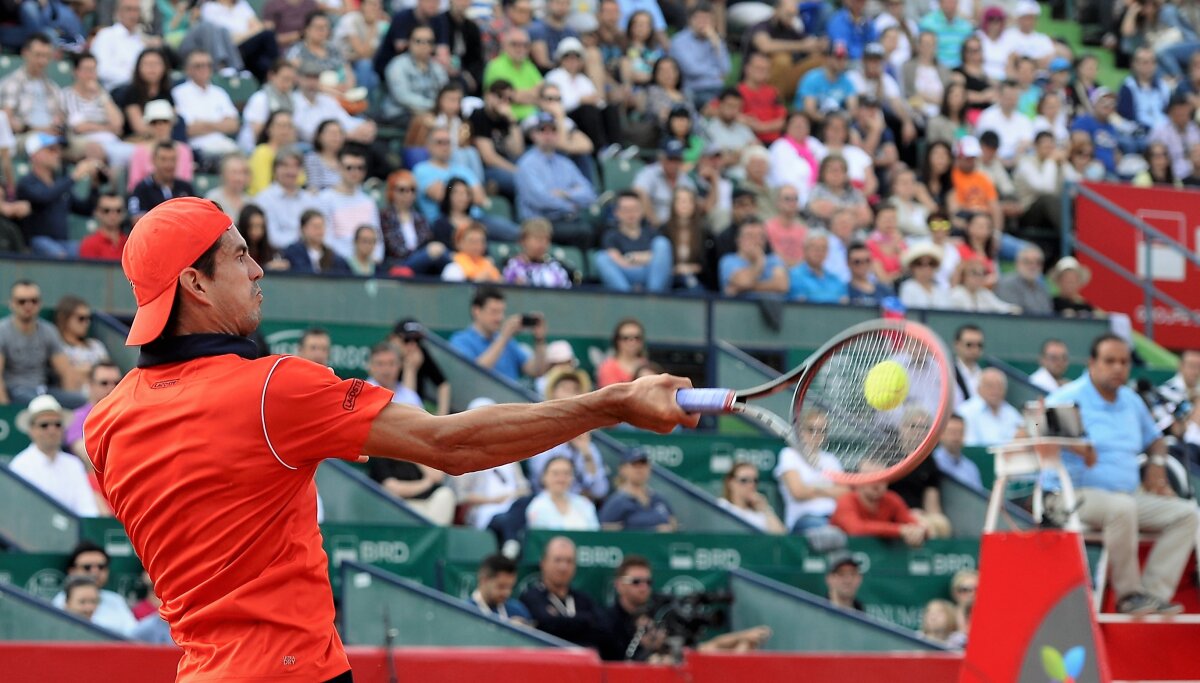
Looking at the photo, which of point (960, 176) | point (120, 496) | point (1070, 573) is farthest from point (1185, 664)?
point (960, 176)

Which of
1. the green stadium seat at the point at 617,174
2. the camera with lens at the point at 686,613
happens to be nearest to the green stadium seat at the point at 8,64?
the green stadium seat at the point at 617,174

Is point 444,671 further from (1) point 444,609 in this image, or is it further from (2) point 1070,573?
(2) point 1070,573

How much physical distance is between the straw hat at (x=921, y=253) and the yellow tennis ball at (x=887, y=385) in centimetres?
1083

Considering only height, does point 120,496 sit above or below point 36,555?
above

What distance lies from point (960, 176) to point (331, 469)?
8.45 meters

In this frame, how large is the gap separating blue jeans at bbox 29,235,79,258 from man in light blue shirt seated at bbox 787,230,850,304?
18.0 feet

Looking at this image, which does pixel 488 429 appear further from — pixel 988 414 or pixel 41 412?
pixel 988 414

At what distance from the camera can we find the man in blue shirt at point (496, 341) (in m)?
12.7

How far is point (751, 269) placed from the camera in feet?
47.3

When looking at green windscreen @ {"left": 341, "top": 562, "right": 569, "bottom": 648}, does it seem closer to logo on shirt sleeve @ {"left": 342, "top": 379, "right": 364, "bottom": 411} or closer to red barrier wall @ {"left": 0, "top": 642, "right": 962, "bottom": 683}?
red barrier wall @ {"left": 0, "top": 642, "right": 962, "bottom": 683}

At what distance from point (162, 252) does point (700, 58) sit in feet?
45.9

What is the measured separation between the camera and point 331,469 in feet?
35.1

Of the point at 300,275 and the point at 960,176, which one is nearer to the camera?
the point at 300,275

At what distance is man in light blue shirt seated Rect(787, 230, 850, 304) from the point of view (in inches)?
583
